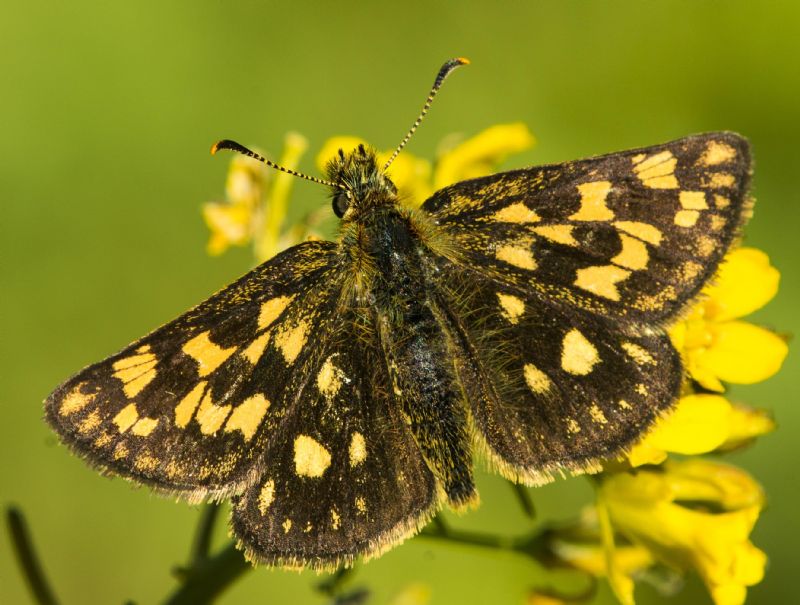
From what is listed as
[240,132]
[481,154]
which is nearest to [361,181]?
[481,154]

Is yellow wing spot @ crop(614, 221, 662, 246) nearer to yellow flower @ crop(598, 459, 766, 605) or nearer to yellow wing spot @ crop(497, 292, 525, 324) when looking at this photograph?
yellow wing spot @ crop(497, 292, 525, 324)

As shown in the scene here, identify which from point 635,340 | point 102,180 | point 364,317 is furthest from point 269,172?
point 102,180

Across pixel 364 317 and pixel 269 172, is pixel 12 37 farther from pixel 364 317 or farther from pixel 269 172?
pixel 364 317

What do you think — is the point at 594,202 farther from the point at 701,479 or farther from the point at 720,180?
the point at 701,479

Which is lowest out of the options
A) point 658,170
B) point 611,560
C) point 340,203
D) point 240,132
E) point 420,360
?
point 611,560

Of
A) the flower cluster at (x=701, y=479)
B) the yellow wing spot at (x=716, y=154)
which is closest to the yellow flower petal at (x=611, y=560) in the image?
the flower cluster at (x=701, y=479)

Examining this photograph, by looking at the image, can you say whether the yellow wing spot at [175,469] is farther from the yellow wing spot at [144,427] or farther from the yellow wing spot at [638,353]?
the yellow wing spot at [638,353]
